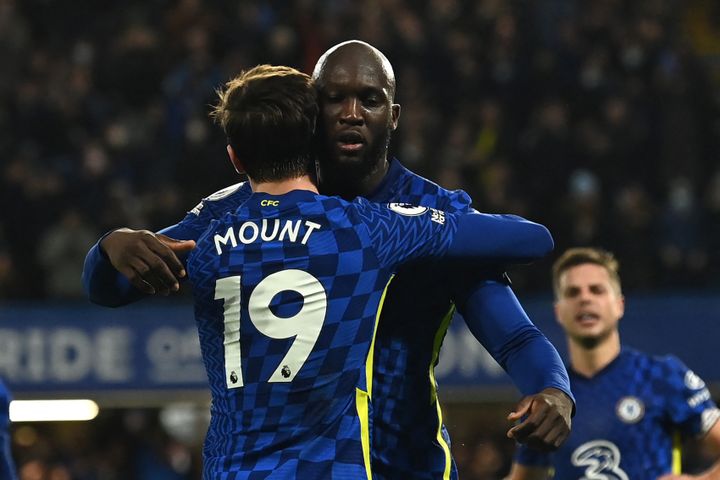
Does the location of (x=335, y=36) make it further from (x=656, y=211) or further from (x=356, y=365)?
(x=356, y=365)

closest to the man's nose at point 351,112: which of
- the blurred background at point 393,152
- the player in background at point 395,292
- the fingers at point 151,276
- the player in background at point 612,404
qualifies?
the player in background at point 395,292

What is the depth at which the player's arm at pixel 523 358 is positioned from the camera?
11.1 ft

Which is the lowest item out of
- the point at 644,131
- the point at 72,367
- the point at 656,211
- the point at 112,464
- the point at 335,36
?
the point at 112,464

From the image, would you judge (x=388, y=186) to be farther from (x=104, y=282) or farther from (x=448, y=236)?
(x=104, y=282)

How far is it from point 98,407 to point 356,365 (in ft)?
28.7

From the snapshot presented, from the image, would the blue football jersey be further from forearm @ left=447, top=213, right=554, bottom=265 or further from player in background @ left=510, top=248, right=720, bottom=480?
player in background @ left=510, top=248, right=720, bottom=480

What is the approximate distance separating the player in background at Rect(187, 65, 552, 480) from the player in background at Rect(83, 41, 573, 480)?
24 cm

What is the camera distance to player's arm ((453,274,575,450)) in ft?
11.1

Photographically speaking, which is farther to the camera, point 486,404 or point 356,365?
point 486,404

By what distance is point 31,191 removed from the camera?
12078mm

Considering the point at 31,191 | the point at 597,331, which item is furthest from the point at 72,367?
the point at 597,331

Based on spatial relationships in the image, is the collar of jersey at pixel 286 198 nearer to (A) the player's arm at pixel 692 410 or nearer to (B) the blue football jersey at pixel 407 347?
(B) the blue football jersey at pixel 407 347

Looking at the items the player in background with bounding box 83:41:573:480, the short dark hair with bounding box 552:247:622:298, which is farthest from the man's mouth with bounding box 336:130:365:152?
the short dark hair with bounding box 552:247:622:298

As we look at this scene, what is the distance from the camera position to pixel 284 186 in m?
3.60
